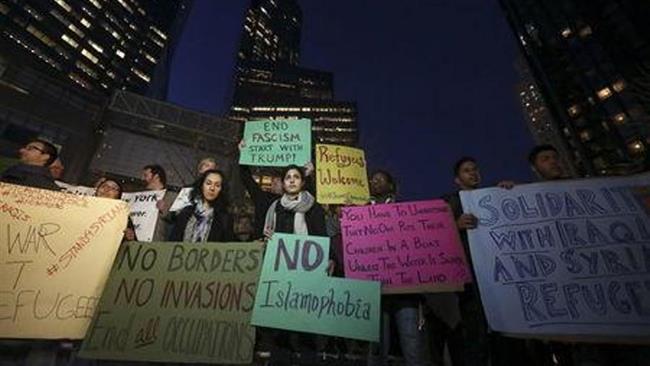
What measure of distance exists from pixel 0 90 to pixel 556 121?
2368 inches

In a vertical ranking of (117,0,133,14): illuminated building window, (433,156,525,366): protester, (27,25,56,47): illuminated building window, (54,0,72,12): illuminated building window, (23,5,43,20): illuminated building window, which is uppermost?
(117,0,133,14): illuminated building window

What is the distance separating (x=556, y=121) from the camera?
55906 millimetres

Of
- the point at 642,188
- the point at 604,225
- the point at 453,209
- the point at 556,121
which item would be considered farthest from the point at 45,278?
the point at 556,121

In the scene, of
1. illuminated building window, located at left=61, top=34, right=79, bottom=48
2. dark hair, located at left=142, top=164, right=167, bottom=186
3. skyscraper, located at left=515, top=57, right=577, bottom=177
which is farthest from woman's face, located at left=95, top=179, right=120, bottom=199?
illuminated building window, located at left=61, top=34, right=79, bottom=48

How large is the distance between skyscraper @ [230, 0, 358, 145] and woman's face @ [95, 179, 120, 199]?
3113 inches

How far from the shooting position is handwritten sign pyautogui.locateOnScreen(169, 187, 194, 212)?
4309 millimetres

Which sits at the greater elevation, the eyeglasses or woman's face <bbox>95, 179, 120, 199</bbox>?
the eyeglasses

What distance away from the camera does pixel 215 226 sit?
4.17 m

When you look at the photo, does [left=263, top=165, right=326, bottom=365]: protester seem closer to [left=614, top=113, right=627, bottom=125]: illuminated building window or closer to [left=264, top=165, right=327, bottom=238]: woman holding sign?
[left=264, top=165, right=327, bottom=238]: woman holding sign

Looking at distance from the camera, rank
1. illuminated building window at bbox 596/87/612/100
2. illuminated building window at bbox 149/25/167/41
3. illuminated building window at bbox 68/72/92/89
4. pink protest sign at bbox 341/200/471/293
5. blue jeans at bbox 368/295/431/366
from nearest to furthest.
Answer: blue jeans at bbox 368/295/431/366 < pink protest sign at bbox 341/200/471/293 < illuminated building window at bbox 596/87/612/100 < illuminated building window at bbox 68/72/92/89 < illuminated building window at bbox 149/25/167/41

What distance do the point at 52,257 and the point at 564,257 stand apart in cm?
396

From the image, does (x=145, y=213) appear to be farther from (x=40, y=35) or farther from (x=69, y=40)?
(x=69, y=40)

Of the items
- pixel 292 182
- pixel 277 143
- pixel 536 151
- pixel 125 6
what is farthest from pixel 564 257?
pixel 125 6

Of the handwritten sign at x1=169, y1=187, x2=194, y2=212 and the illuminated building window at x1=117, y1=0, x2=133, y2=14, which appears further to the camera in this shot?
the illuminated building window at x1=117, y1=0, x2=133, y2=14
